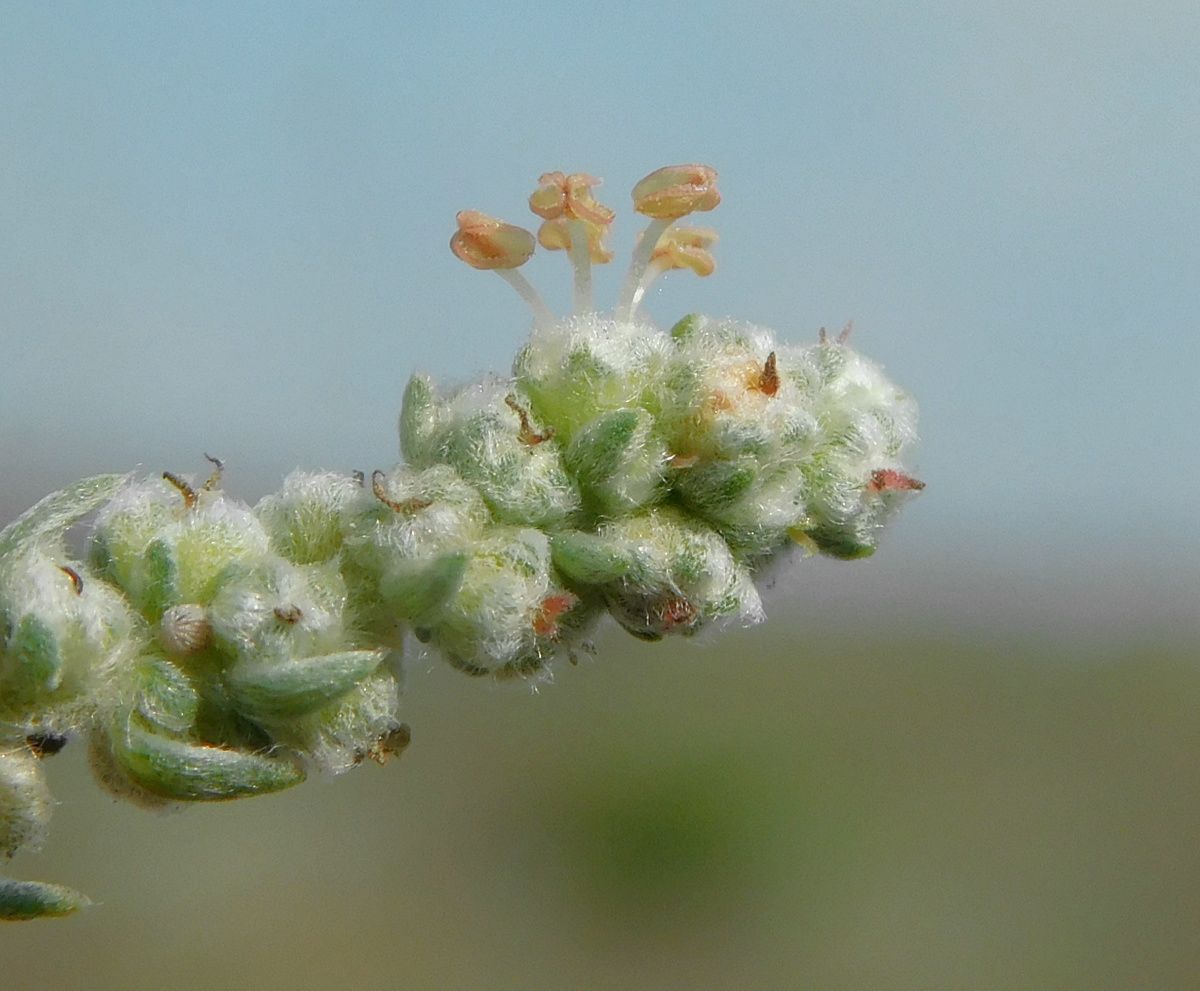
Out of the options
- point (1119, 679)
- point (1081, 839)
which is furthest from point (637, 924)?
point (1119, 679)

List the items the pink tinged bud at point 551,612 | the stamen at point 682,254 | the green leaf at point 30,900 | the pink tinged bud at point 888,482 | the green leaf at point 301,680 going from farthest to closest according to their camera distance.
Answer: the stamen at point 682,254 < the pink tinged bud at point 888,482 < the pink tinged bud at point 551,612 < the green leaf at point 301,680 < the green leaf at point 30,900

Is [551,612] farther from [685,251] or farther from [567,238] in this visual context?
[685,251]

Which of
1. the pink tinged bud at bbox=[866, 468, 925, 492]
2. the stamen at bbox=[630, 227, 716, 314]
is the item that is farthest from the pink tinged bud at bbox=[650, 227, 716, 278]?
the pink tinged bud at bbox=[866, 468, 925, 492]

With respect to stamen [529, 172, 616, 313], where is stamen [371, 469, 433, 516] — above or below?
below

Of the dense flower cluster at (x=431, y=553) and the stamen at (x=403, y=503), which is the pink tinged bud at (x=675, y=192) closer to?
the dense flower cluster at (x=431, y=553)

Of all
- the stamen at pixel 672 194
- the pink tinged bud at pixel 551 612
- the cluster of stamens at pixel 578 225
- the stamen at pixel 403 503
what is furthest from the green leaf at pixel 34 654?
the stamen at pixel 672 194

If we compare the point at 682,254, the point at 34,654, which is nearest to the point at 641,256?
the point at 682,254

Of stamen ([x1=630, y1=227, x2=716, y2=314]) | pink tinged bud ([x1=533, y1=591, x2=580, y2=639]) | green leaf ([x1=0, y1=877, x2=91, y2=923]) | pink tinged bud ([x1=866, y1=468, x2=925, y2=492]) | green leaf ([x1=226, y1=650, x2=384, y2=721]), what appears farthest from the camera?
stamen ([x1=630, y1=227, x2=716, y2=314])

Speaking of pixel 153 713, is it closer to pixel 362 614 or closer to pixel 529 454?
pixel 362 614

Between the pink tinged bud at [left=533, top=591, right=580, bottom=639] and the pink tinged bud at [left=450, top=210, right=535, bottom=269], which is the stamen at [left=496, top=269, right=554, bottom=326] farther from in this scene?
the pink tinged bud at [left=533, top=591, right=580, bottom=639]
